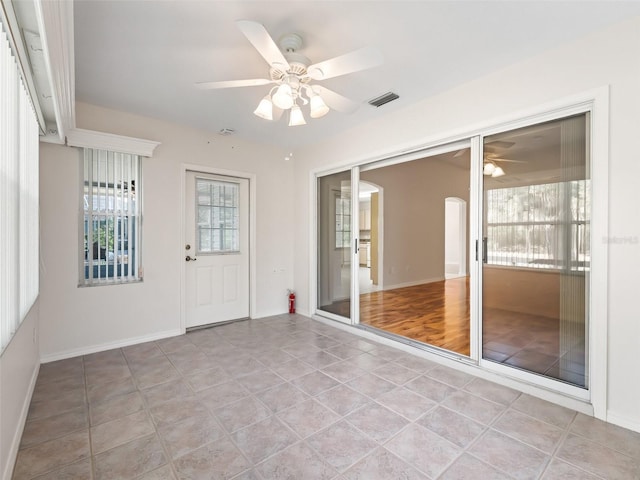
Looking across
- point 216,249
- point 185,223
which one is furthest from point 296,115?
point 216,249

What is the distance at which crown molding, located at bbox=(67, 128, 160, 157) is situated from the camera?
315 centimetres

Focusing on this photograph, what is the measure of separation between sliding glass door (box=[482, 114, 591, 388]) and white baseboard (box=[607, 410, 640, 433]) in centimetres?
23

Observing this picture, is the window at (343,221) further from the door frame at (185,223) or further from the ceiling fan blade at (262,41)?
the ceiling fan blade at (262,41)

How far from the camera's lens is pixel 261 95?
3100 millimetres

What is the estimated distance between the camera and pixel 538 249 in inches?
99.4

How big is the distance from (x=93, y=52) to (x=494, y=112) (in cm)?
321

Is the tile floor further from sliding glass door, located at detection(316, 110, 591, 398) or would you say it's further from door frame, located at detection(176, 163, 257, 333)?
door frame, located at detection(176, 163, 257, 333)

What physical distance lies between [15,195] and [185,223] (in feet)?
7.04

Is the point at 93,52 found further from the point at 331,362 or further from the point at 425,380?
the point at 425,380

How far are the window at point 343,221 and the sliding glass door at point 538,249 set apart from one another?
73.4 inches

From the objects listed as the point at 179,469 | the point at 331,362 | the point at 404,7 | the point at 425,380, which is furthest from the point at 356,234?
the point at 179,469

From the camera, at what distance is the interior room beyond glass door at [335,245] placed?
4.34 metres

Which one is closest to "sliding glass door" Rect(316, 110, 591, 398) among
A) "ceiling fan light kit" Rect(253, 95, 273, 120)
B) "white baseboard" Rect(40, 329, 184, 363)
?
"ceiling fan light kit" Rect(253, 95, 273, 120)

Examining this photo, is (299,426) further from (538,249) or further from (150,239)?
(150,239)
